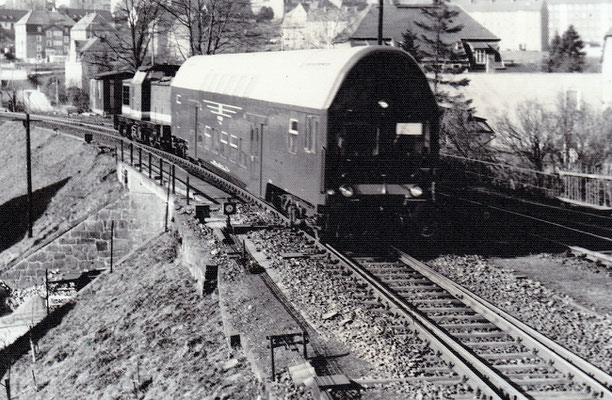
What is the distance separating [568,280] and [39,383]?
949cm

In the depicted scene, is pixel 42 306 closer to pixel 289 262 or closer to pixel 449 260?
pixel 289 262

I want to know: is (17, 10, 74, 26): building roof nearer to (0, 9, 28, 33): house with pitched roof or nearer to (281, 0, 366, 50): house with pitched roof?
(0, 9, 28, 33): house with pitched roof

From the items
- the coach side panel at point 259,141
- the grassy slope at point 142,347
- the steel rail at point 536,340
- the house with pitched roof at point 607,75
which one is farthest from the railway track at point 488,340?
the house with pitched roof at point 607,75

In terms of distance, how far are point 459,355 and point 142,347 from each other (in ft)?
17.7

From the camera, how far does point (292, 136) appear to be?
14461 mm

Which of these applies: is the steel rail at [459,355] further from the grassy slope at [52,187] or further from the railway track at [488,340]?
the grassy slope at [52,187]

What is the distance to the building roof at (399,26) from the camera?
181ft

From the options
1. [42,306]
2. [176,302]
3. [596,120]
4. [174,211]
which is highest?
[596,120]

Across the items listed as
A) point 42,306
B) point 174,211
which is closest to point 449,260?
point 174,211

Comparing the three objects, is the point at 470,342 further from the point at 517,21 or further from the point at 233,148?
the point at 517,21

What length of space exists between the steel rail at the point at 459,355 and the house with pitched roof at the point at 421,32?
1792 inches

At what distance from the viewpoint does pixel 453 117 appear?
1216 inches

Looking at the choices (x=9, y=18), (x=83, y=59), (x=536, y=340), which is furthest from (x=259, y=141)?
(x=9, y=18)

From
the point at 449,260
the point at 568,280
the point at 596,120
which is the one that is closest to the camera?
the point at 568,280
